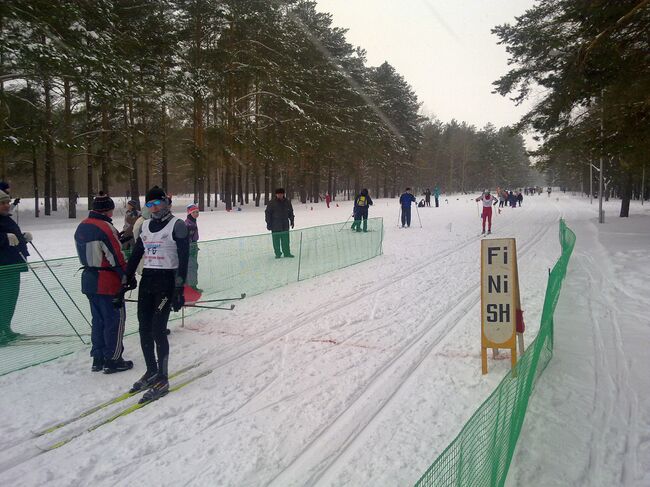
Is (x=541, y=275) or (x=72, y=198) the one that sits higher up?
(x=72, y=198)

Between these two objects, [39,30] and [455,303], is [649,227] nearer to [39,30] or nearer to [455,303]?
[455,303]

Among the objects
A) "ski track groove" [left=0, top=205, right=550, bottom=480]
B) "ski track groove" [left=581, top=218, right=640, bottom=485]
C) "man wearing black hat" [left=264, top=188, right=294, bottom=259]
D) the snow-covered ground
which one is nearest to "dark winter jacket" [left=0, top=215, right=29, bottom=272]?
the snow-covered ground

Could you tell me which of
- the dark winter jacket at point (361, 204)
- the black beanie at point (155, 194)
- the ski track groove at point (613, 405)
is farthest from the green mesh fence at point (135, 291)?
the ski track groove at point (613, 405)

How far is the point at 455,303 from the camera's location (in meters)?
7.91

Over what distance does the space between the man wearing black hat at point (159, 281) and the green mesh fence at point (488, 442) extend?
311cm

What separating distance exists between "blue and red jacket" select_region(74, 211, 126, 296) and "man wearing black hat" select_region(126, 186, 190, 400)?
0.75 meters

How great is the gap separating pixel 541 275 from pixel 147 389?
8.90m

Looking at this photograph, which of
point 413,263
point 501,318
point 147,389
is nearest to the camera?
A: point 147,389

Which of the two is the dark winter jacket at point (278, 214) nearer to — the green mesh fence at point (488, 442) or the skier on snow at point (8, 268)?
the skier on snow at point (8, 268)

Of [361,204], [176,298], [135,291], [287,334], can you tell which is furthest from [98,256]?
[361,204]

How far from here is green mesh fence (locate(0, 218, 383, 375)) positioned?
229 inches

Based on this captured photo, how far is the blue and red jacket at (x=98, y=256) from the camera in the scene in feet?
16.9

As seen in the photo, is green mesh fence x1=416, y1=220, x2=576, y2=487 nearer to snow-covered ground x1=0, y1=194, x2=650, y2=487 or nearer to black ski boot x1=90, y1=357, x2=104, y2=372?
snow-covered ground x1=0, y1=194, x2=650, y2=487

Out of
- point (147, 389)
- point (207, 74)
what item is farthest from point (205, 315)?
point (207, 74)
